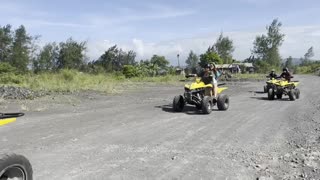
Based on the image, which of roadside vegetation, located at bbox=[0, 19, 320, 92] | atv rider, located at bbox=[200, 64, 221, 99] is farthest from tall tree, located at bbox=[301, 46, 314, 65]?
atv rider, located at bbox=[200, 64, 221, 99]

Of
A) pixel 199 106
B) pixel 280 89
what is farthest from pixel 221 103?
pixel 280 89

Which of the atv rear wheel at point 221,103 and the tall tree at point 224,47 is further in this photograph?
the tall tree at point 224,47

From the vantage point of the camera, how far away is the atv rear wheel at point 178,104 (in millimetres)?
15227

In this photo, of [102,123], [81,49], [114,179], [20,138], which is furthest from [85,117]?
[81,49]

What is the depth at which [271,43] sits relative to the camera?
299 feet

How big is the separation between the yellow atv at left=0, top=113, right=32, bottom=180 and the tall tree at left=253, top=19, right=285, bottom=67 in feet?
287

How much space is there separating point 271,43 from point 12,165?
90204 millimetres

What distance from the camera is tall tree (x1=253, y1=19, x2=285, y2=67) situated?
89688 millimetres

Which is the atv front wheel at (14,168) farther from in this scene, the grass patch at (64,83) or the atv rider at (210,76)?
the grass patch at (64,83)

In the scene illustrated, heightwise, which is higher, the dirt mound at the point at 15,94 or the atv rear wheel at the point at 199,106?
the dirt mound at the point at 15,94

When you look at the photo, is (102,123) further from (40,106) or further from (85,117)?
(40,106)

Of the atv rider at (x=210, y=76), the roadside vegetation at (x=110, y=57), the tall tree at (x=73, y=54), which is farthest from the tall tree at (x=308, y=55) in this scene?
the atv rider at (x=210, y=76)

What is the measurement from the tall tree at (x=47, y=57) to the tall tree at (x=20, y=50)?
3.22 meters

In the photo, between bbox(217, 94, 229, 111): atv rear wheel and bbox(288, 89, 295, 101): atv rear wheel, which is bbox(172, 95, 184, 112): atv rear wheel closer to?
bbox(217, 94, 229, 111): atv rear wheel
